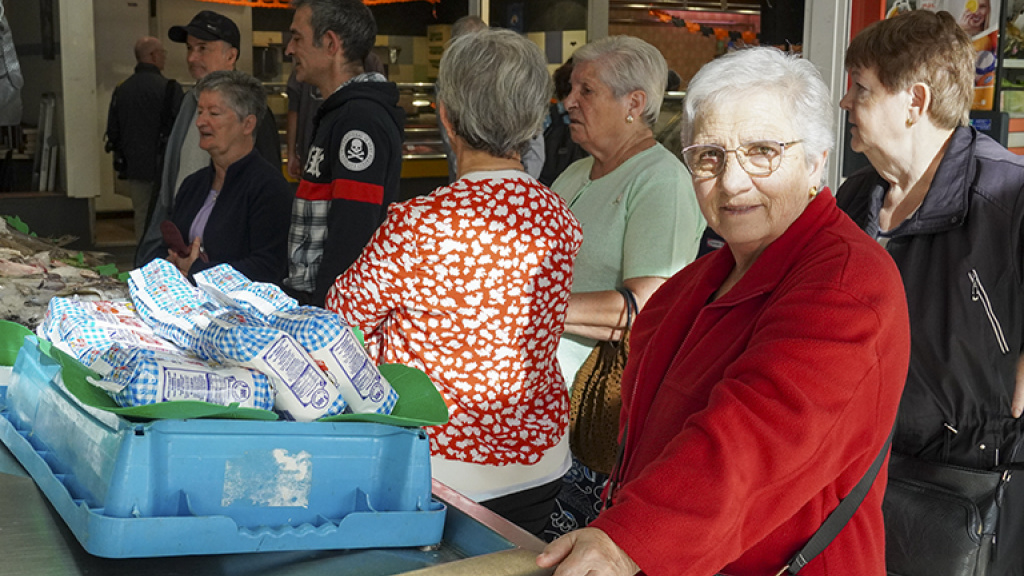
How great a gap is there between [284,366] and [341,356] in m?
0.09

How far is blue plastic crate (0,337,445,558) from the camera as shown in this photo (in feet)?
4.13

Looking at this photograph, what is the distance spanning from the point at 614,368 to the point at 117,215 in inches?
423

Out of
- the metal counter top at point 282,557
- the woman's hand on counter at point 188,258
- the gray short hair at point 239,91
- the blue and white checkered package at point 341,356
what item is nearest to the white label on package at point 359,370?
the blue and white checkered package at point 341,356

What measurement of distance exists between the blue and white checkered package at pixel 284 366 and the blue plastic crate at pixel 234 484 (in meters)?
0.03

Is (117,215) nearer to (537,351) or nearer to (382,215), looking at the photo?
(382,215)

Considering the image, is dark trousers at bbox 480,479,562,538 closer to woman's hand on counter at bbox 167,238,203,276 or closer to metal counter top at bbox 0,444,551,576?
metal counter top at bbox 0,444,551,576

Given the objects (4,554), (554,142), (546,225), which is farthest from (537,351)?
(554,142)

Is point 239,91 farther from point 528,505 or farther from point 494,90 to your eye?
point 528,505

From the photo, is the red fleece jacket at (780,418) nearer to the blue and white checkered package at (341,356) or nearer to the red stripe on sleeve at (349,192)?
the blue and white checkered package at (341,356)

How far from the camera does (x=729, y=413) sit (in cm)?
138

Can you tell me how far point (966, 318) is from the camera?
2293 millimetres

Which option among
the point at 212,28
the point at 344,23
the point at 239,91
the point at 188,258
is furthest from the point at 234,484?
the point at 212,28

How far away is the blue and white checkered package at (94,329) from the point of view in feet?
5.16

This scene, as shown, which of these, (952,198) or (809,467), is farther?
(952,198)
